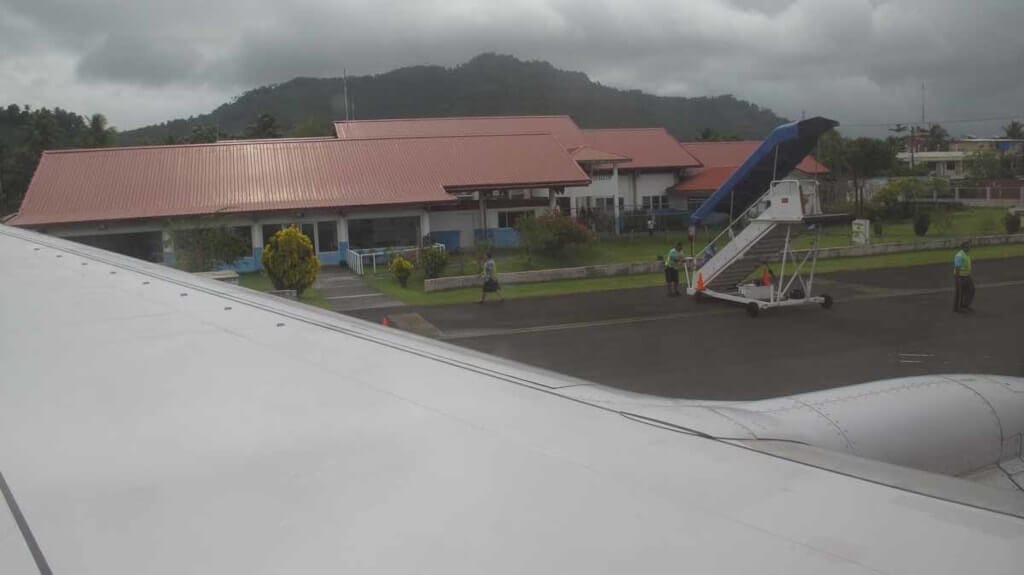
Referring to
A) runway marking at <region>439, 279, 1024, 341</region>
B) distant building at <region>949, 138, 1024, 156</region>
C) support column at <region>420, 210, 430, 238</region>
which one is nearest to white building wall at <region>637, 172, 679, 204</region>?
support column at <region>420, 210, 430, 238</region>

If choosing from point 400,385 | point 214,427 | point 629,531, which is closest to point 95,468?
point 214,427

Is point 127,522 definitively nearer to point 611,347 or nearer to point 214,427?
point 214,427

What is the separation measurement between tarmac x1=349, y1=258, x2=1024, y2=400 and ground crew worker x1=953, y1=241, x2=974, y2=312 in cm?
24

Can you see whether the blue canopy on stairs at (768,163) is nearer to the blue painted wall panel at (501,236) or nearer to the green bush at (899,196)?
the blue painted wall panel at (501,236)

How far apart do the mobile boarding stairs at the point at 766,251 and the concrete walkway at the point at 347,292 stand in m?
7.00

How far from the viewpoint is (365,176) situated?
29.1 metres

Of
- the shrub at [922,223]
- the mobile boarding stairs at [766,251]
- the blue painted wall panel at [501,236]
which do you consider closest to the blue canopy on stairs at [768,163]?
the mobile boarding stairs at [766,251]

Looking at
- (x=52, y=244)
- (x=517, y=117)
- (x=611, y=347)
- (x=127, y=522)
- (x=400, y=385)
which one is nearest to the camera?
(x=127, y=522)

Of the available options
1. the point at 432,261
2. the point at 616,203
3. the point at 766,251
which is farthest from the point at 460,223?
the point at 766,251

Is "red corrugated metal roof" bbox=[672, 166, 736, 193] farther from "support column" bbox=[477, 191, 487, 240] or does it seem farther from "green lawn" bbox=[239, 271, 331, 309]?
"green lawn" bbox=[239, 271, 331, 309]

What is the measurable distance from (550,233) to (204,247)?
31.3 ft

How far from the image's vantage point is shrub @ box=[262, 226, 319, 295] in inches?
712

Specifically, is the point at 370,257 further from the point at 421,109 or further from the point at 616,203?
the point at 421,109

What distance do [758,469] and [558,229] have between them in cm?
2223
